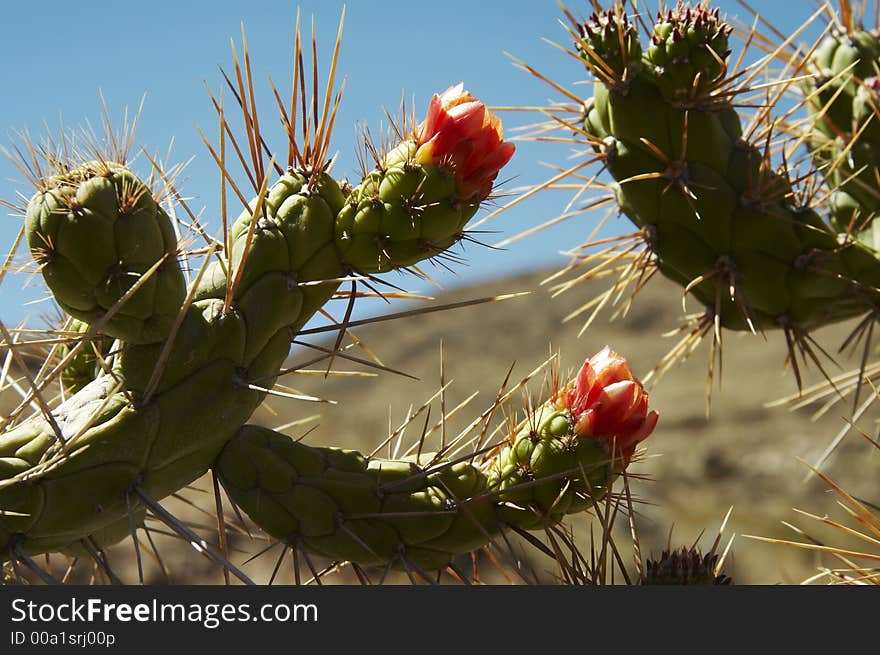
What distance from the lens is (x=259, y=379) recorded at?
1.64m

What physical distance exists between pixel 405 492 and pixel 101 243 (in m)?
0.67

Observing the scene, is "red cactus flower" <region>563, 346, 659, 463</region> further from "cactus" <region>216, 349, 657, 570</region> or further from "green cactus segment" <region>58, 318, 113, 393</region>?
"green cactus segment" <region>58, 318, 113, 393</region>

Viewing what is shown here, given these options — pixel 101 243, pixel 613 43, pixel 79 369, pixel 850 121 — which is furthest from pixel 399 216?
pixel 850 121

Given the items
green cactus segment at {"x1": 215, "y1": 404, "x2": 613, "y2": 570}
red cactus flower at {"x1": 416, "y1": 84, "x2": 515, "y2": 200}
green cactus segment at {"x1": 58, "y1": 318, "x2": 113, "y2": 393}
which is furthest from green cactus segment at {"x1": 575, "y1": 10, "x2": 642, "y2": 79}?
green cactus segment at {"x1": 58, "y1": 318, "x2": 113, "y2": 393}

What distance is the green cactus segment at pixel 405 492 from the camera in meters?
1.65

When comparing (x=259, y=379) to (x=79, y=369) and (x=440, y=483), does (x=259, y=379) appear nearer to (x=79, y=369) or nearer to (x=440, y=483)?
(x=440, y=483)

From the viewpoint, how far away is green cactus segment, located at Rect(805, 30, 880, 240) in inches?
94.8

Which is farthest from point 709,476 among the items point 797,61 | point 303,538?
point 303,538

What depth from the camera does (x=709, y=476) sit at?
12.3m

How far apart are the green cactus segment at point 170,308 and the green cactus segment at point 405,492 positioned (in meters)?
0.05

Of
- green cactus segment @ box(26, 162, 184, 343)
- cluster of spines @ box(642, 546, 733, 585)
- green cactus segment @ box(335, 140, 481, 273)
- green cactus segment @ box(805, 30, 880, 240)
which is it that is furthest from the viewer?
green cactus segment @ box(805, 30, 880, 240)

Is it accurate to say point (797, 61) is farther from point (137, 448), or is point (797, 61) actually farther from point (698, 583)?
point (137, 448)

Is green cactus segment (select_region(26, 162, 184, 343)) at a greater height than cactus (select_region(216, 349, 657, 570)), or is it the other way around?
green cactus segment (select_region(26, 162, 184, 343))

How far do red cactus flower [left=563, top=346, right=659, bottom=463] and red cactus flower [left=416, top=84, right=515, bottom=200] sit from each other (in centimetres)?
40
